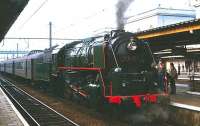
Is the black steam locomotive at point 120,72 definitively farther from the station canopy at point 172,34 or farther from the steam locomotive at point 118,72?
the station canopy at point 172,34

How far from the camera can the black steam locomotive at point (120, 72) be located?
1259 cm

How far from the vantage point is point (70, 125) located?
12555 mm

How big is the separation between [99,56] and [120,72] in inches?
49.1

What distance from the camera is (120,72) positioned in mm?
12664

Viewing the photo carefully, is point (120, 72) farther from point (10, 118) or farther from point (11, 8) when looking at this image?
point (10, 118)

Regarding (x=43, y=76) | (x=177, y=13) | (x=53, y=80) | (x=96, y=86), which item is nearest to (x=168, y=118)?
(x=96, y=86)

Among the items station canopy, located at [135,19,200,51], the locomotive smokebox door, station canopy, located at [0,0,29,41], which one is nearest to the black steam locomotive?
the locomotive smokebox door

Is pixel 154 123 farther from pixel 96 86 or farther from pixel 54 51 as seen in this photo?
pixel 54 51

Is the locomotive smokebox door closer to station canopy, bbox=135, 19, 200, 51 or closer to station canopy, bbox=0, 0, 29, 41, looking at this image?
station canopy, bbox=0, 0, 29, 41

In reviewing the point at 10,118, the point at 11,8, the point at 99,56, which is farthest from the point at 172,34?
the point at 11,8

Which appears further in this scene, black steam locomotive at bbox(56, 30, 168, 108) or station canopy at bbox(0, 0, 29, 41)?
black steam locomotive at bbox(56, 30, 168, 108)

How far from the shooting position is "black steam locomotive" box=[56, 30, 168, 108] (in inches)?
496

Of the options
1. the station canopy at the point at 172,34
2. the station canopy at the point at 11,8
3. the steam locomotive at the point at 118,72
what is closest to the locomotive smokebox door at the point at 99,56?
the steam locomotive at the point at 118,72

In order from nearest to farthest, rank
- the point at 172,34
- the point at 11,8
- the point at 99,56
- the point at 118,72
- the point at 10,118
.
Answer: the point at 11,8 → the point at 118,72 → the point at 99,56 → the point at 10,118 → the point at 172,34
